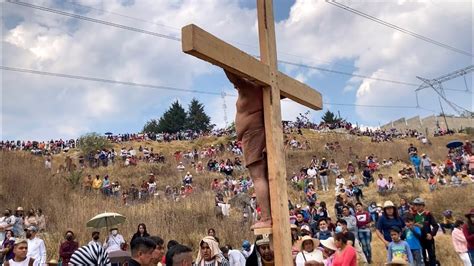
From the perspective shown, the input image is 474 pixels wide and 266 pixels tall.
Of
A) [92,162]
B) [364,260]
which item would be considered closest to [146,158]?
[92,162]

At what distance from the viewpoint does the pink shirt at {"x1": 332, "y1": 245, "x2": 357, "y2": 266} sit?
20.4 ft

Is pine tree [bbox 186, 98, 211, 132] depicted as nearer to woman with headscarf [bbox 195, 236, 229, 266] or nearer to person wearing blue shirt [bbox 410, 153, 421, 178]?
person wearing blue shirt [bbox 410, 153, 421, 178]

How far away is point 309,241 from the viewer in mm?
6043

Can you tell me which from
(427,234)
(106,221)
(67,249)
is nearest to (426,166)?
(427,234)

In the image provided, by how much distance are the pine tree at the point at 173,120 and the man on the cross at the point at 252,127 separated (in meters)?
56.5

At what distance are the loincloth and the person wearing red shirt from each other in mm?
3603

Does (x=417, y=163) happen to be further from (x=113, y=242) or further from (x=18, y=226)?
(x=18, y=226)

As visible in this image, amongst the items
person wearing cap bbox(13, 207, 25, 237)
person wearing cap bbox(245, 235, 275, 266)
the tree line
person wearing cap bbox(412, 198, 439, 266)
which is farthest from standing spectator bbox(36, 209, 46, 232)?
the tree line

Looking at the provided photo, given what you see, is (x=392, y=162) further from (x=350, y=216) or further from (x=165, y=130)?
(x=165, y=130)

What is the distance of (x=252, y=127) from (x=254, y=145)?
128 millimetres

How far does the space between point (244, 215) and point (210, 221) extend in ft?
4.56

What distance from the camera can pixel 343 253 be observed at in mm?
6328

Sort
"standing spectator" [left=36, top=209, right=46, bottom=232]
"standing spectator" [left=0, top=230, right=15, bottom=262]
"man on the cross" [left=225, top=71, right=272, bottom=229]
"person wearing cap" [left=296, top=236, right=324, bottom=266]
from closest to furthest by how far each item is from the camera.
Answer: "man on the cross" [left=225, top=71, right=272, bottom=229] → "person wearing cap" [left=296, top=236, right=324, bottom=266] → "standing spectator" [left=0, top=230, right=15, bottom=262] → "standing spectator" [left=36, top=209, right=46, bottom=232]

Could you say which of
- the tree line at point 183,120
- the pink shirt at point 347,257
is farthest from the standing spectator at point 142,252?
the tree line at point 183,120
